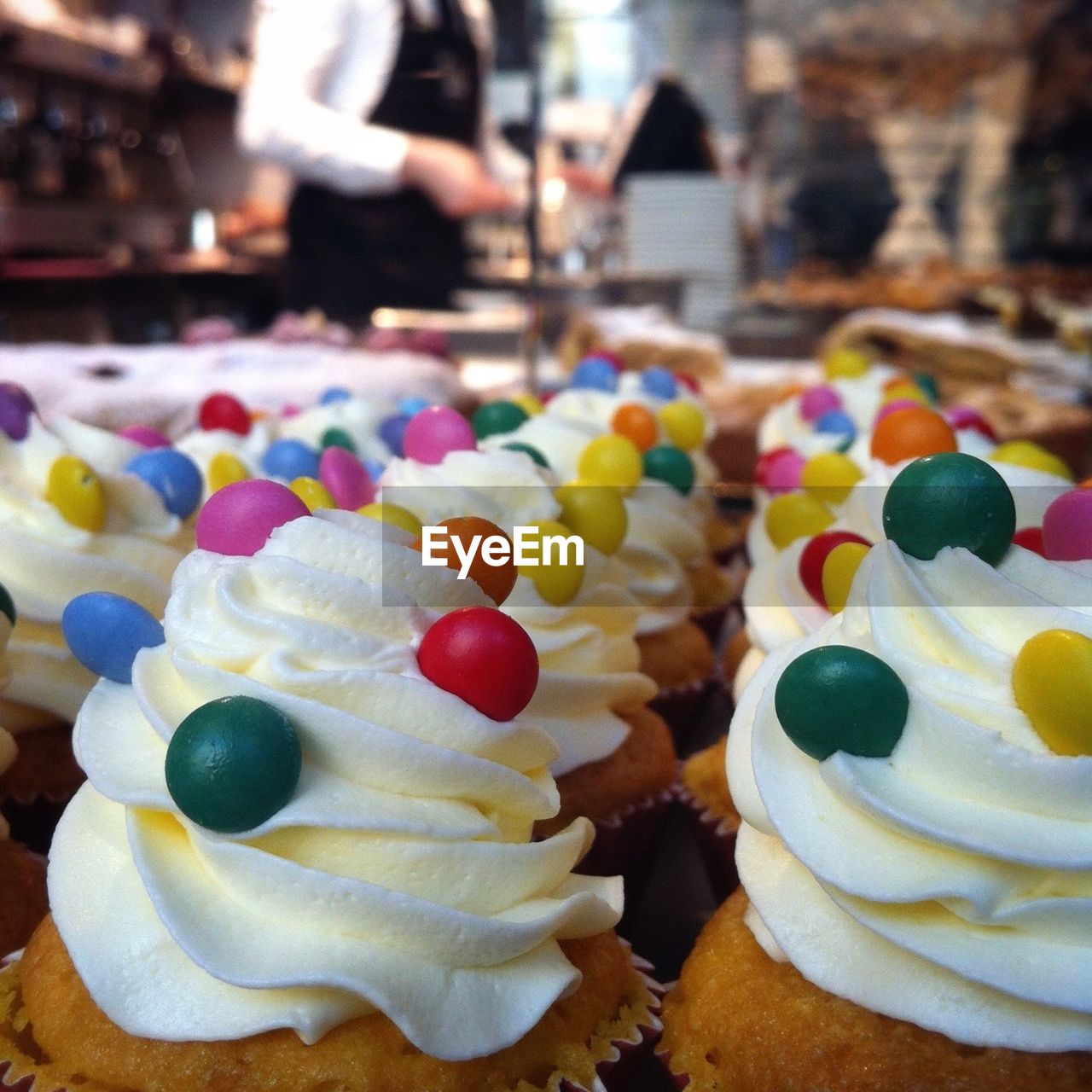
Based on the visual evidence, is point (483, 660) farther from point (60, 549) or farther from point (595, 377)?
point (595, 377)

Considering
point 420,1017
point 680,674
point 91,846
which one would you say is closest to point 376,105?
point 680,674

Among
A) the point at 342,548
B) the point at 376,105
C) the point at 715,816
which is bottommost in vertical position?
the point at 715,816

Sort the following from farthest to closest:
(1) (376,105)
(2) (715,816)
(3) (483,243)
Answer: (3) (483,243), (1) (376,105), (2) (715,816)

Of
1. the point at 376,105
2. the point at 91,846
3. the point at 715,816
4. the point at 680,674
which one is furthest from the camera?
the point at 376,105

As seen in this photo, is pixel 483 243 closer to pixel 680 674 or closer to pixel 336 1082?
pixel 680 674

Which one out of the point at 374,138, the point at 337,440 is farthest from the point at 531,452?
the point at 374,138

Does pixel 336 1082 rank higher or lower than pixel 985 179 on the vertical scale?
lower

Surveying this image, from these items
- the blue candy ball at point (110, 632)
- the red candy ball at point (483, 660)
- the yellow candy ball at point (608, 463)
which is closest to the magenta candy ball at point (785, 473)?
the yellow candy ball at point (608, 463)
